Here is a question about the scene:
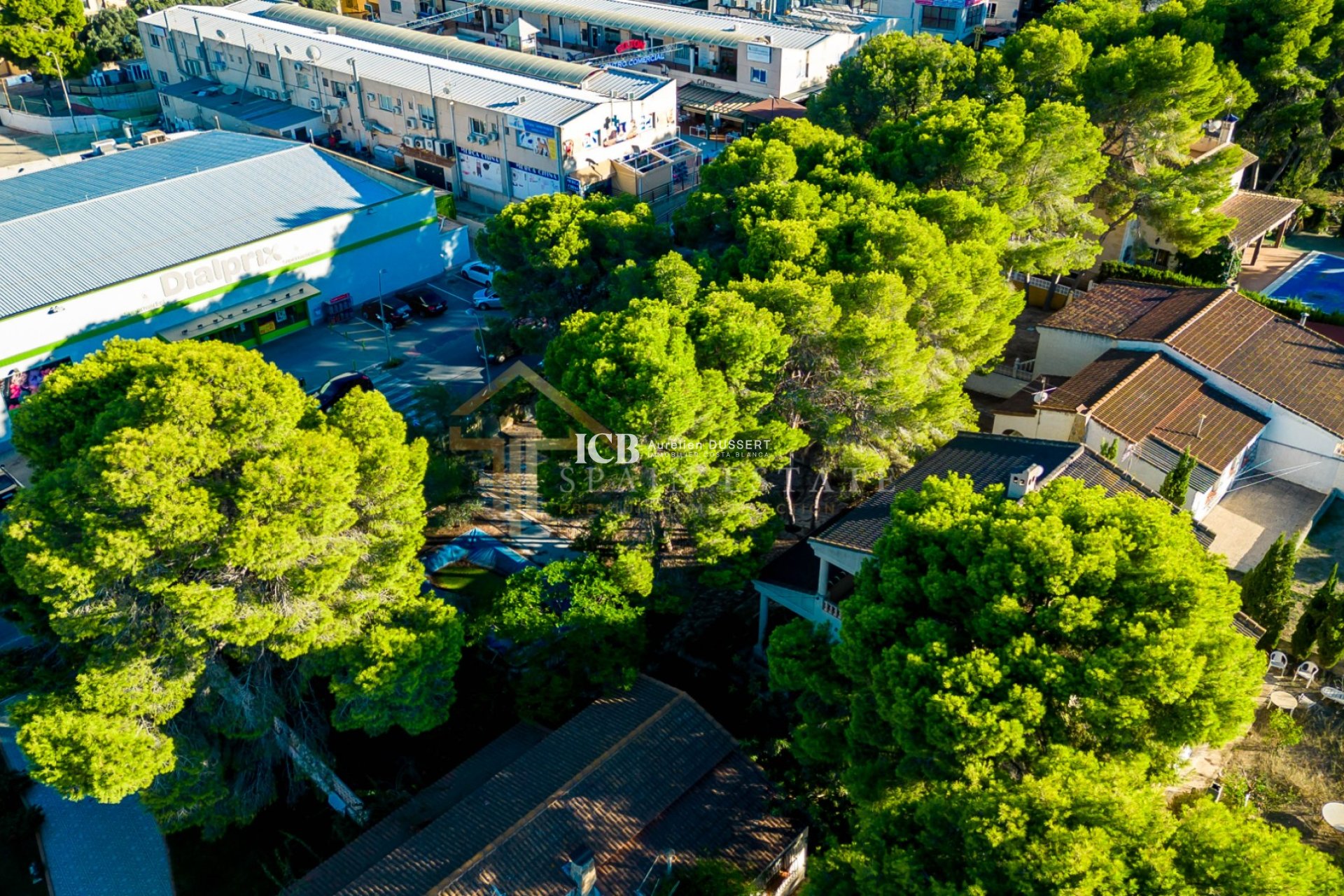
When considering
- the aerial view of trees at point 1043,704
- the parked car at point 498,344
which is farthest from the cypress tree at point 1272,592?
the parked car at point 498,344

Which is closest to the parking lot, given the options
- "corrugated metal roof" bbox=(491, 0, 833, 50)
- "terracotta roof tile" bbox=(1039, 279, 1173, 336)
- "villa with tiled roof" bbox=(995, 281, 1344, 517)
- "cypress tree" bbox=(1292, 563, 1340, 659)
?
"villa with tiled roof" bbox=(995, 281, 1344, 517)

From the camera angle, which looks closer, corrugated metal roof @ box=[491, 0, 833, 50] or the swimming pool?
the swimming pool

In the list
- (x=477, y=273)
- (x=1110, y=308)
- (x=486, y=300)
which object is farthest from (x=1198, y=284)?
(x=477, y=273)

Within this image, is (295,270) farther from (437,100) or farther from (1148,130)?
(1148,130)

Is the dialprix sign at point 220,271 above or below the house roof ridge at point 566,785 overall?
above

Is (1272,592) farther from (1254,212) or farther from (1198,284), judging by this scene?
(1254,212)

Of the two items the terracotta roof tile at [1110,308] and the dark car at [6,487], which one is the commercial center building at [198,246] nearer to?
the dark car at [6,487]

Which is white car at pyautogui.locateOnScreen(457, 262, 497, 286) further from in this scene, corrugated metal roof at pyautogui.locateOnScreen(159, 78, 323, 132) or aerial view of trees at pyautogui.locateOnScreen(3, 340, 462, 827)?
aerial view of trees at pyautogui.locateOnScreen(3, 340, 462, 827)
